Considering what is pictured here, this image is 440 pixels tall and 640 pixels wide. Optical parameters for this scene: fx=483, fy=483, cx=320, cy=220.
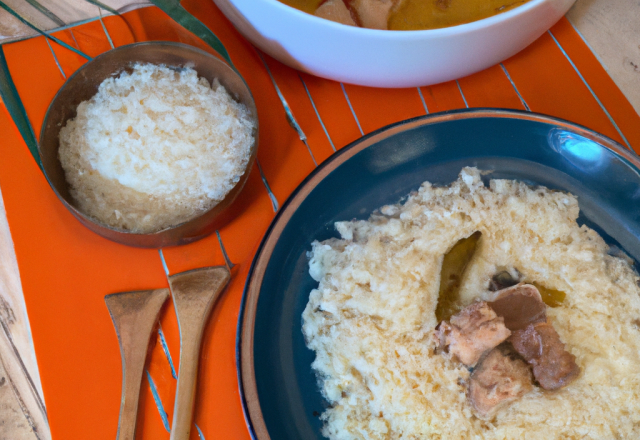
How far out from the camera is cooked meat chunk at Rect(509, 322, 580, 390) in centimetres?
69

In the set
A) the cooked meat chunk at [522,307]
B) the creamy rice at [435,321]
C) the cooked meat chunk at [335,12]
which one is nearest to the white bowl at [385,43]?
the cooked meat chunk at [335,12]

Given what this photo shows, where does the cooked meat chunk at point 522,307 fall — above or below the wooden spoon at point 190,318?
below

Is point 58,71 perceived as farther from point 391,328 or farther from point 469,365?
point 469,365

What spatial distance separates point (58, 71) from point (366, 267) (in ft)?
2.09

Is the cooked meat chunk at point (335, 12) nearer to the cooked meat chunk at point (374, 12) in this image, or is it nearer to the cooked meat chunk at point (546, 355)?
the cooked meat chunk at point (374, 12)

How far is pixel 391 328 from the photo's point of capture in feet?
2.35

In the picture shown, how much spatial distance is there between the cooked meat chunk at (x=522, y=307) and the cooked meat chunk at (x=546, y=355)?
0.01m

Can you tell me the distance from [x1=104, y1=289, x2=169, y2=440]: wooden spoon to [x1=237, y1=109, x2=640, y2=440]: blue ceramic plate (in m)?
0.17

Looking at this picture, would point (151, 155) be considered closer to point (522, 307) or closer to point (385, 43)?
point (385, 43)

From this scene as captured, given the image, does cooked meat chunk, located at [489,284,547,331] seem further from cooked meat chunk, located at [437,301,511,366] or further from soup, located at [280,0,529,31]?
soup, located at [280,0,529,31]

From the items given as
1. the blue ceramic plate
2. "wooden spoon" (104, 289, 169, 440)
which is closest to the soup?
the blue ceramic plate

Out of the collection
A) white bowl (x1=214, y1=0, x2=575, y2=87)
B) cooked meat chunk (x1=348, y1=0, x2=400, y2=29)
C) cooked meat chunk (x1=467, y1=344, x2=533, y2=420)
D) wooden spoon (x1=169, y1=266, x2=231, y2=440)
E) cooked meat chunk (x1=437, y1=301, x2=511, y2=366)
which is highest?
cooked meat chunk (x1=348, y1=0, x2=400, y2=29)

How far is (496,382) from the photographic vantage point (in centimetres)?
68

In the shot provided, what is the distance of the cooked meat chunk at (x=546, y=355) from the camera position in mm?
686
